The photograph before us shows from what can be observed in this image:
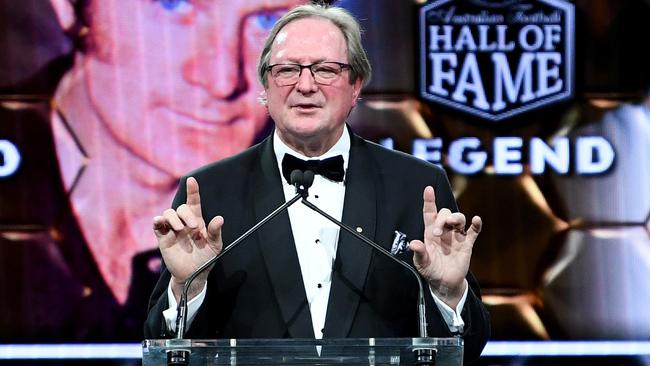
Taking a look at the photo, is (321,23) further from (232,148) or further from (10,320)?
(10,320)

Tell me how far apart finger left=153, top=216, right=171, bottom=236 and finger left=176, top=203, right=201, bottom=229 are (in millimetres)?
32

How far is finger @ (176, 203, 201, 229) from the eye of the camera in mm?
2256

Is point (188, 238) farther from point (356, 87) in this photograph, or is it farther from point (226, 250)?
point (356, 87)

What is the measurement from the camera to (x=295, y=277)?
8.21 ft

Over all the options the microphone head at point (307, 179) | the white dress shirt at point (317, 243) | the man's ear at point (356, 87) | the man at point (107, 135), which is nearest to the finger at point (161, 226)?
the white dress shirt at point (317, 243)

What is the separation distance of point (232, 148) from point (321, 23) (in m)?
1.43

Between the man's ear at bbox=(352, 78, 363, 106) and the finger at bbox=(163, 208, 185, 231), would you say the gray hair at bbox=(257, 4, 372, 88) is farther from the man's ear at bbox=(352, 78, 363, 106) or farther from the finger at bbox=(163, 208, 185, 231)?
the finger at bbox=(163, 208, 185, 231)

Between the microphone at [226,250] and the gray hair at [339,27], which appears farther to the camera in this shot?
the gray hair at [339,27]

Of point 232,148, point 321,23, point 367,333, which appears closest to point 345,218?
point 367,333

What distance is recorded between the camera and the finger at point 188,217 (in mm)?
2256

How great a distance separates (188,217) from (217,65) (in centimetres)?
182

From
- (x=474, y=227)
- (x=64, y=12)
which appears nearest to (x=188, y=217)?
(x=474, y=227)

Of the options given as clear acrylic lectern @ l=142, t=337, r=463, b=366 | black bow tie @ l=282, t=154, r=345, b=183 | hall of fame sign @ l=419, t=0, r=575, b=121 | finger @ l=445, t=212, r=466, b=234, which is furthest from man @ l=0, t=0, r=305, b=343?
clear acrylic lectern @ l=142, t=337, r=463, b=366

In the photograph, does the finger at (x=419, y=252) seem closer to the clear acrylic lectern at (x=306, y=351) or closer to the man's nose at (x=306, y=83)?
the clear acrylic lectern at (x=306, y=351)
